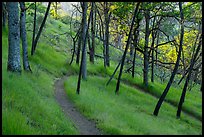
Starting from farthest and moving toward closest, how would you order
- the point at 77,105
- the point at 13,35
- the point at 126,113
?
the point at 126,113 < the point at 77,105 < the point at 13,35

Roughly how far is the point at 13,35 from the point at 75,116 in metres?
5.17

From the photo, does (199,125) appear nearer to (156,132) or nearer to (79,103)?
(156,132)

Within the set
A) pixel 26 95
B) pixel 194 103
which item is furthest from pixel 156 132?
pixel 194 103

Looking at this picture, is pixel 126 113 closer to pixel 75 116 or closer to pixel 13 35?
pixel 75 116

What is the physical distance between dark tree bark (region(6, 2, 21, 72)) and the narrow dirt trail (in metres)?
3.48

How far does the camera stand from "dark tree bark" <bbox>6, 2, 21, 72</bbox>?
15445mm

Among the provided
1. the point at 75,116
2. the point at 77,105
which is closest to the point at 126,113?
the point at 77,105

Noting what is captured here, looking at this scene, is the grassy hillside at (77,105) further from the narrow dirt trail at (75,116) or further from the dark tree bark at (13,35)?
the dark tree bark at (13,35)

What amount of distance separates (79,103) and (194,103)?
13.7 m

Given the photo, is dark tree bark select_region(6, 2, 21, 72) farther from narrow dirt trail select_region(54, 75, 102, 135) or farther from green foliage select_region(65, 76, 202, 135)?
green foliage select_region(65, 76, 202, 135)

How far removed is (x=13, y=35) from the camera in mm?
15516

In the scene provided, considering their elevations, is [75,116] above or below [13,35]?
below

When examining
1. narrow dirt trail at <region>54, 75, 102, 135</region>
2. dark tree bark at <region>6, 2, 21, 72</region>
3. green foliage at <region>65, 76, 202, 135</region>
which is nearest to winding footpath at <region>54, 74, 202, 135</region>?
narrow dirt trail at <region>54, 75, 102, 135</region>

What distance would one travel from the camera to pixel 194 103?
27438 mm
